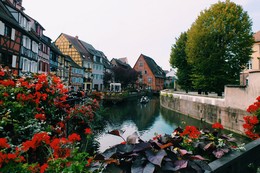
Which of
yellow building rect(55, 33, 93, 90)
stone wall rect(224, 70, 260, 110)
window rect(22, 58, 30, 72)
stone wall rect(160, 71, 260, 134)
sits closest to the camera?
stone wall rect(224, 70, 260, 110)

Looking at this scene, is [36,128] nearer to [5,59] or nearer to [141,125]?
[5,59]

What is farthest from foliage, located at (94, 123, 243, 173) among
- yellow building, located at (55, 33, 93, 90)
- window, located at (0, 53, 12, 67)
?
yellow building, located at (55, 33, 93, 90)

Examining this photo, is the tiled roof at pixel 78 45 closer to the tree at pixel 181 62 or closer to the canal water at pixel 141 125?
the tree at pixel 181 62

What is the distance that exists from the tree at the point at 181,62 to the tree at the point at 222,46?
8273 mm

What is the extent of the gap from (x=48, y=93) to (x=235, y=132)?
1451 cm

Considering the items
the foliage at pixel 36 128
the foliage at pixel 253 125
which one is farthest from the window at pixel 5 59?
the foliage at pixel 253 125

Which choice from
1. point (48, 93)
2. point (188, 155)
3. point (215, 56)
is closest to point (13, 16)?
point (48, 93)

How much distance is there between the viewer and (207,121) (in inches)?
790

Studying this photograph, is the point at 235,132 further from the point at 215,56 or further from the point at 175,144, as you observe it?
the point at 175,144

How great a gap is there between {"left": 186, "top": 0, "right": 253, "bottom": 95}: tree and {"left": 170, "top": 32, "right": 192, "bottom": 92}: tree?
8.27 meters

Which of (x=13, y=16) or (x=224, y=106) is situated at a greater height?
(x=13, y=16)

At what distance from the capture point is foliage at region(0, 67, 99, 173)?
235cm

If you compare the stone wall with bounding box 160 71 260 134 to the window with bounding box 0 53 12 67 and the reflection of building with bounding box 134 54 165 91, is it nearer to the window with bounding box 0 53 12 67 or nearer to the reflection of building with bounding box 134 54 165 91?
the window with bounding box 0 53 12 67

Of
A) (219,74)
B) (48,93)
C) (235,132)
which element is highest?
(219,74)
